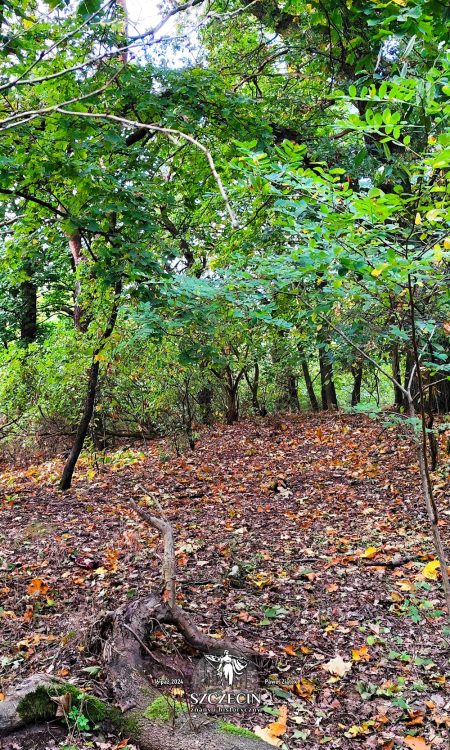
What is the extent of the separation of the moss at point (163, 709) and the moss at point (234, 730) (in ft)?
0.70

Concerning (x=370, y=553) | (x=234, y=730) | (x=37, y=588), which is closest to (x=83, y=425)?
(x=37, y=588)

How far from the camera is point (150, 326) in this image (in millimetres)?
5379

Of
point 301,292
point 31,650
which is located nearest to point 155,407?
point 301,292

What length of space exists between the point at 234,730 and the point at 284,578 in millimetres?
1785

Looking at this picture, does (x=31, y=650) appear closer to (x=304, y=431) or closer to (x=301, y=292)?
(x=301, y=292)

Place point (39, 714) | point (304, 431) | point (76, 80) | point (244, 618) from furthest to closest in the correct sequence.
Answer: point (304, 431), point (76, 80), point (244, 618), point (39, 714)

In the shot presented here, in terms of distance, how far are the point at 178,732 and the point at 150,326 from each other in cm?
374

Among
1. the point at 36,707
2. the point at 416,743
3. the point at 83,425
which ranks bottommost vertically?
the point at 416,743

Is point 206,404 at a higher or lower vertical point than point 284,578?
higher

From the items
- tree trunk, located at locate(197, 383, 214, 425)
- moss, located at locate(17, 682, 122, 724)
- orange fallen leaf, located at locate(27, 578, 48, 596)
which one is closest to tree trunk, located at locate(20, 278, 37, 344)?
tree trunk, located at locate(197, 383, 214, 425)

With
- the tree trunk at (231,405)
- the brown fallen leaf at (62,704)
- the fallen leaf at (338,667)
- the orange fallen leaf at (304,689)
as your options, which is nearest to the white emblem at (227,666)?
the orange fallen leaf at (304,689)

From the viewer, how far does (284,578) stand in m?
4.22

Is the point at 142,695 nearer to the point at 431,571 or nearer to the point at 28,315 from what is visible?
the point at 431,571

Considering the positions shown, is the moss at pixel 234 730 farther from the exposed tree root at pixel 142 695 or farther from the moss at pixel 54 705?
the moss at pixel 54 705
